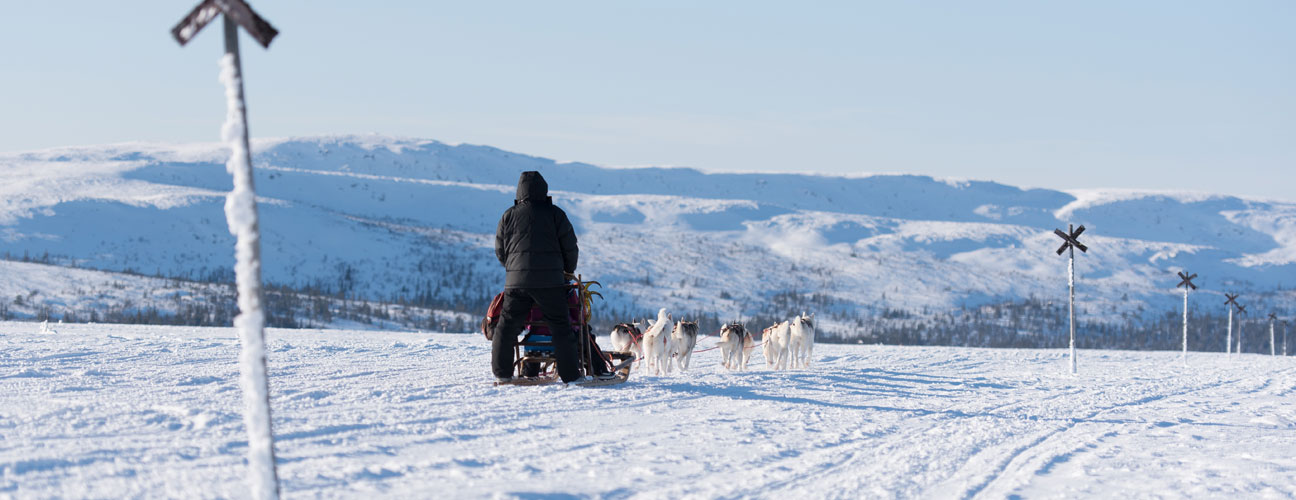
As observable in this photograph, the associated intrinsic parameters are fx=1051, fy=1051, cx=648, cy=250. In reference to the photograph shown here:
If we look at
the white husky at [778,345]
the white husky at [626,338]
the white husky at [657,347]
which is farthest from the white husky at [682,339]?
the white husky at [778,345]

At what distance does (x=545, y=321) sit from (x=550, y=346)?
1.64 feet

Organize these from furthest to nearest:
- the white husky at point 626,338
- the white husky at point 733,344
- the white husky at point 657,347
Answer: the white husky at point 733,344
the white husky at point 626,338
the white husky at point 657,347

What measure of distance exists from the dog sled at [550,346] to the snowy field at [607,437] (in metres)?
0.37

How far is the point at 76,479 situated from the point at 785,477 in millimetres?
3768

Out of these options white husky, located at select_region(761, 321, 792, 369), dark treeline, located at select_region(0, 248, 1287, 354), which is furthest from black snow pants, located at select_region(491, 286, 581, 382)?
dark treeline, located at select_region(0, 248, 1287, 354)

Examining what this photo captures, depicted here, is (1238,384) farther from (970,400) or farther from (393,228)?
(393,228)

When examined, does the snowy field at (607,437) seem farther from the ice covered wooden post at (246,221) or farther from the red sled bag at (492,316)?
the ice covered wooden post at (246,221)

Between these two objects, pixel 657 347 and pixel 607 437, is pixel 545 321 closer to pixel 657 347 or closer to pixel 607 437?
pixel 657 347

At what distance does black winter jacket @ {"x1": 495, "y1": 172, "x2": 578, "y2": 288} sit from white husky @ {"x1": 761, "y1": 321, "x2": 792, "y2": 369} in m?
6.85

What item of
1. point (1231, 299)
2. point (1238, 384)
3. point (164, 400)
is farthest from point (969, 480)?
point (1231, 299)

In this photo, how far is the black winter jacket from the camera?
10062 mm

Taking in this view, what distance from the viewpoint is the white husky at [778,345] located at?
16.5 metres

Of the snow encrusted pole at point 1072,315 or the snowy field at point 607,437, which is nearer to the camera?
the snowy field at point 607,437

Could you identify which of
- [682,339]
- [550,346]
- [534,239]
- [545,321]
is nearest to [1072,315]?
[682,339]
